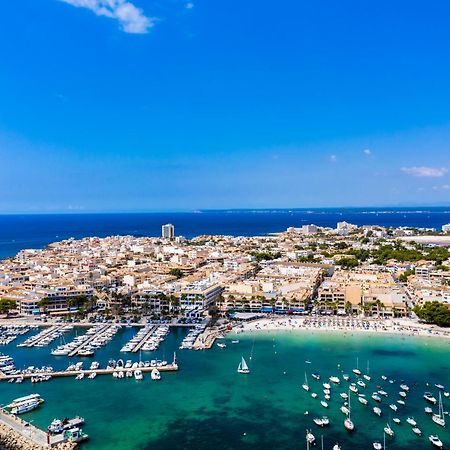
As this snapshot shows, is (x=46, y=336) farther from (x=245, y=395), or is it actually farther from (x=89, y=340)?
(x=245, y=395)

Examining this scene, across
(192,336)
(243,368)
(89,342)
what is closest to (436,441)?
(243,368)

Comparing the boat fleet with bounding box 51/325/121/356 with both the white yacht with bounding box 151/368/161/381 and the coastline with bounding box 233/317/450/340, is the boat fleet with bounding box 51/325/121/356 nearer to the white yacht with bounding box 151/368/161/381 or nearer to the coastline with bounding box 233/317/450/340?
the white yacht with bounding box 151/368/161/381

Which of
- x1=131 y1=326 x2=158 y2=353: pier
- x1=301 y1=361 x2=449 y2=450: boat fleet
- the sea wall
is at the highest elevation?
the sea wall

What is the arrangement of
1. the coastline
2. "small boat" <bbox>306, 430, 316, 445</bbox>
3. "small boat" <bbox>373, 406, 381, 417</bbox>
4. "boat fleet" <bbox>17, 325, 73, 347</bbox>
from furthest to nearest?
the coastline
"boat fleet" <bbox>17, 325, 73, 347</bbox>
"small boat" <bbox>373, 406, 381, 417</bbox>
"small boat" <bbox>306, 430, 316, 445</bbox>

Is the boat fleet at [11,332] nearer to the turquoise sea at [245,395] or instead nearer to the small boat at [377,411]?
the turquoise sea at [245,395]

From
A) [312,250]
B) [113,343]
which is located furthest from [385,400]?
[312,250]

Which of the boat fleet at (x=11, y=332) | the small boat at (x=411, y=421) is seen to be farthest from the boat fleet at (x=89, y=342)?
the small boat at (x=411, y=421)

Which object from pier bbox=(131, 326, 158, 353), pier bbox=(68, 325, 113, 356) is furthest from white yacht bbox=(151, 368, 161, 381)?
pier bbox=(68, 325, 113, 356)
